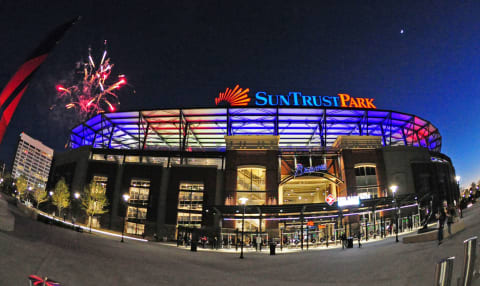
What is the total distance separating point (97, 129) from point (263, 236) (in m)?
46.7

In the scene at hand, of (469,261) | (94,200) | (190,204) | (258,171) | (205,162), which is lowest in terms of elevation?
(190,204)

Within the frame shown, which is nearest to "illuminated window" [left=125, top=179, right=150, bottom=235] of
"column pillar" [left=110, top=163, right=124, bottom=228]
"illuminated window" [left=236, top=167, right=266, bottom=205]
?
"column pillar" [left=110, top=163, right=124, bottom=228]

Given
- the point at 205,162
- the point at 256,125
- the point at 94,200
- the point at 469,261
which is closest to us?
the point at 469,261

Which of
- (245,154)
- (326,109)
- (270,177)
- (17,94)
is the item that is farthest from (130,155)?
(17,94)

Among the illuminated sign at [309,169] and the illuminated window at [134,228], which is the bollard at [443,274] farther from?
the illuminated window at [134,228]

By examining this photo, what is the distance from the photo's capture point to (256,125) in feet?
180

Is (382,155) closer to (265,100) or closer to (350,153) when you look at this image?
(350,153)

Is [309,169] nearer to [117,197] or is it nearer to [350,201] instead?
[350,201]

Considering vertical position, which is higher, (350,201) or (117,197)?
(350,201)

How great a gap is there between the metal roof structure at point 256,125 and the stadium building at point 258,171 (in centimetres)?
30

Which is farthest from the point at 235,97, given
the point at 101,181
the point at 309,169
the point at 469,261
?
the point at 469,261

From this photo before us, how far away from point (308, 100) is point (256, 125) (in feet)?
38.3

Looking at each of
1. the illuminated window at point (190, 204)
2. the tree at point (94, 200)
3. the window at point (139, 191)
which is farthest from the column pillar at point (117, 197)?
the illuminated window at point (190, 204)

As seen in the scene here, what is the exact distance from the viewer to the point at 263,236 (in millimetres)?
40938
